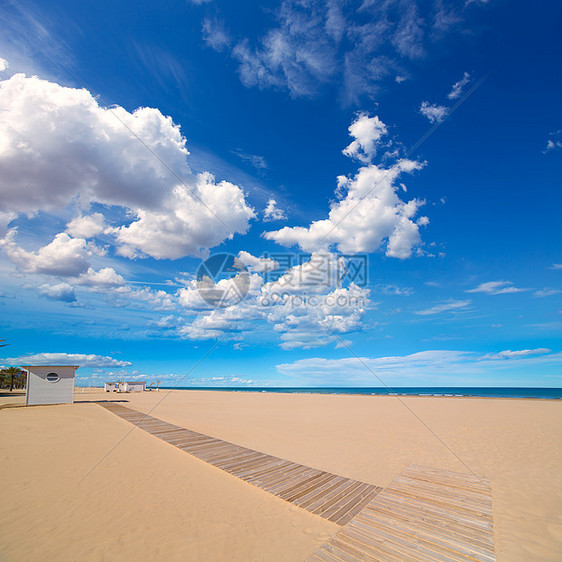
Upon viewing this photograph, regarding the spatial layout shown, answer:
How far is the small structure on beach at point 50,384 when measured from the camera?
23.0 metres

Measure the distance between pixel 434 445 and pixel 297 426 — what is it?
750 cm

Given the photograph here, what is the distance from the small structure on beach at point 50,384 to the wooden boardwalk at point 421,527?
83.5 ft

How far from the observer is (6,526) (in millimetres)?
5664

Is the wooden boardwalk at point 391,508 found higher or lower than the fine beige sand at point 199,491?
higher

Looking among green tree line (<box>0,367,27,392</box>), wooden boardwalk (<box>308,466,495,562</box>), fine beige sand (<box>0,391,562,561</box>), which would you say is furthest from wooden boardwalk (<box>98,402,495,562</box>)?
green tree line (<box>0,367,27,392</box>)

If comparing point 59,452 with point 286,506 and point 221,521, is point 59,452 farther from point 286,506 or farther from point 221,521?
point 286,506

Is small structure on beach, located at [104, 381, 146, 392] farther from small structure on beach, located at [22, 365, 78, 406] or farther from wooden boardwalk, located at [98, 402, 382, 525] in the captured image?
wooden boardwalk, located at [98, 402, 382, 525]

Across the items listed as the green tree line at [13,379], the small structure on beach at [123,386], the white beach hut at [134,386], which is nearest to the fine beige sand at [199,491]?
the small structure on beach at [123,386]

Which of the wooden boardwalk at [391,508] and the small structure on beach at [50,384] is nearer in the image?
the wooden boardwalk at [391,508]

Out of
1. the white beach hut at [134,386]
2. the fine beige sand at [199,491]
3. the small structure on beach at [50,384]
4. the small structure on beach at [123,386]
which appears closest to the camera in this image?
the fine beige sand at [199,491]

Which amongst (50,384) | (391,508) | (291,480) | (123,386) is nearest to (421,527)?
(391,508)

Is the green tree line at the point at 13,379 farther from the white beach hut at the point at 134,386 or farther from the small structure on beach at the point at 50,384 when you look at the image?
the small structure on beach at the point at 50,384

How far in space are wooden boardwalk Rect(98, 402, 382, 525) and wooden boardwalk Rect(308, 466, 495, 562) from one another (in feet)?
1.72

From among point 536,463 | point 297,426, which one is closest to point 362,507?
point 536,463
